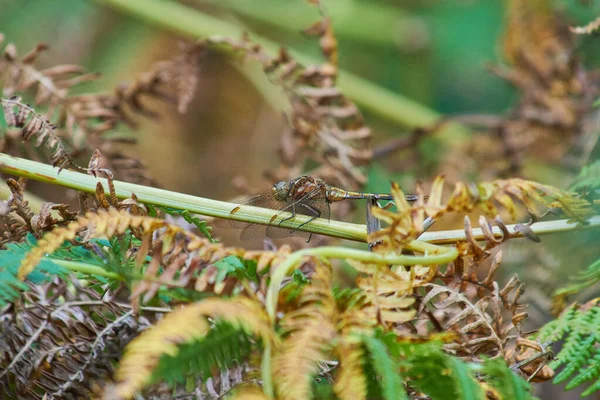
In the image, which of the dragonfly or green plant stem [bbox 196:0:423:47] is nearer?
the dragonfly

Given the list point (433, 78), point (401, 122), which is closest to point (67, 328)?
point (401, 122)

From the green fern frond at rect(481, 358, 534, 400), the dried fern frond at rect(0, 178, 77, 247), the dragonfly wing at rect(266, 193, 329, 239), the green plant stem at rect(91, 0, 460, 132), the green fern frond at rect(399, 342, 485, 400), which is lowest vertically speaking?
the green fern frond at rect(481, 358, 534, 400)

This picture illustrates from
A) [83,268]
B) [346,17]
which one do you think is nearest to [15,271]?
[83,268]

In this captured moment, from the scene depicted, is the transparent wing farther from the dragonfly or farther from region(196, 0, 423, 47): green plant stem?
region(196, 0, 423, 47): green plant stem

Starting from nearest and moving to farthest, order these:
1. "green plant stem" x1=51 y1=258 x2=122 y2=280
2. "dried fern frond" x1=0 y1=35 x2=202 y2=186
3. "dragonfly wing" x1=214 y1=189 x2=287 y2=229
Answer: "green plant stem" x1=51 y1=258 x2=122 y2=280 < "dragonfly wing" x1=214 y1=189 x2=287 y2=229 < "dried fern frond" x1=0 y1=35 x2=202 y2=186

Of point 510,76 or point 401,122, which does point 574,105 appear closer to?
point 510,76

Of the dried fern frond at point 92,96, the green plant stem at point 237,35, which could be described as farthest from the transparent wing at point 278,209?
the green plant stem at point 237,35

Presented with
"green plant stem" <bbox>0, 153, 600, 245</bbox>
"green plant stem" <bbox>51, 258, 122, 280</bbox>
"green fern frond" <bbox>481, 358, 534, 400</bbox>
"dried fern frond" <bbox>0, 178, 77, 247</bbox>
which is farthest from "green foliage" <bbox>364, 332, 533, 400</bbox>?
"dried fern frond" <bbox>0, 178, 77, 247</bbox>
